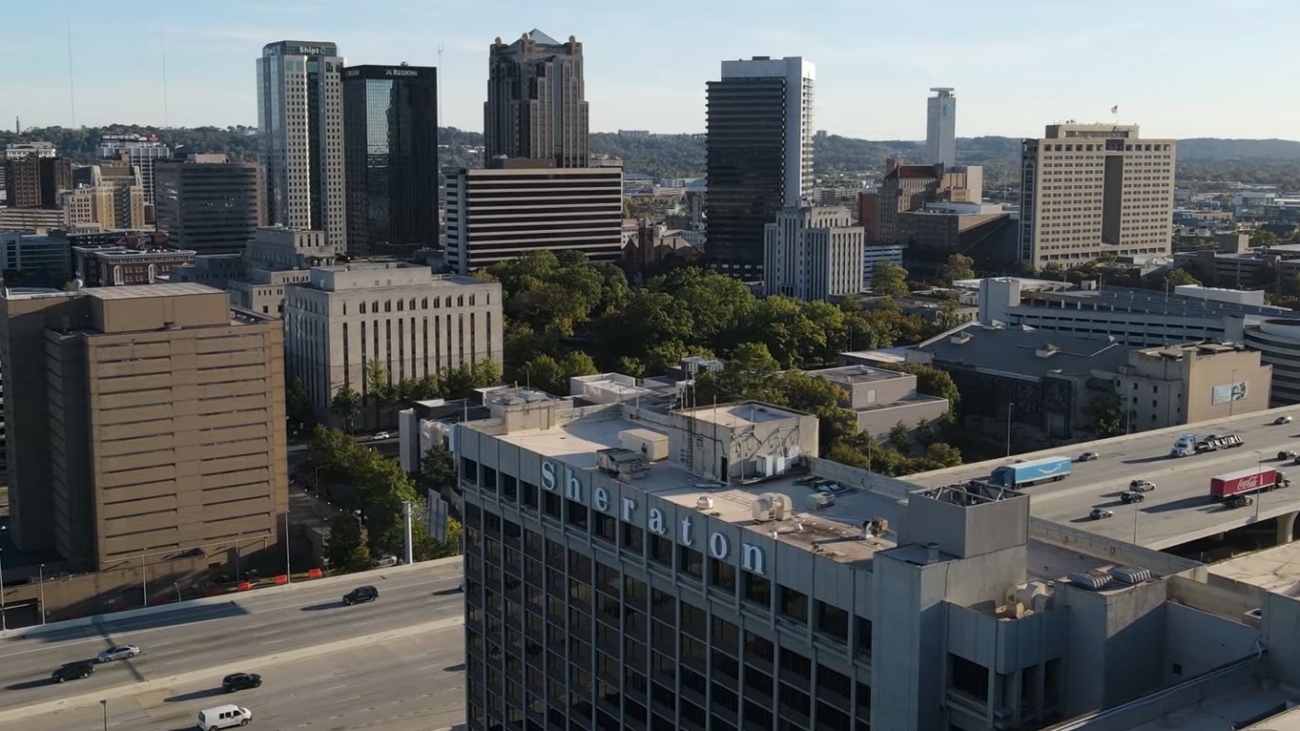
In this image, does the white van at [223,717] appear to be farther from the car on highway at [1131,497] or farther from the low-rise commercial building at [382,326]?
the low-rise commercial building at [382,326]

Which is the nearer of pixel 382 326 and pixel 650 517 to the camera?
pixel 650 517

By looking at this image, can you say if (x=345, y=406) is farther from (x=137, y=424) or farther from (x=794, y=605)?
(x=794, y=605)

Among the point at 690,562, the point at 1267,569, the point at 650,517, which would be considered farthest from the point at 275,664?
the point at 1267,569

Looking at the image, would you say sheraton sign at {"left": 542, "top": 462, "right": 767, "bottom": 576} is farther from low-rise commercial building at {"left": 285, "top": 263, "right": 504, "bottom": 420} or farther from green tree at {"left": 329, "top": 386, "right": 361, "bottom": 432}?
low-rise commercial building at {"left": 285, "top": 263, "right": 504, "bottom": 420}

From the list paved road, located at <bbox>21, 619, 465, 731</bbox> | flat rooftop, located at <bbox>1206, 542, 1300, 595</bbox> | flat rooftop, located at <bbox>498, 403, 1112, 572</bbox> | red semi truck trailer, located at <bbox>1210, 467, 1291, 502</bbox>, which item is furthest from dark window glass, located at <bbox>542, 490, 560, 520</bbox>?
red semi truck trailer, located at <bbox>1210, 467, 1291, 502</bbox>

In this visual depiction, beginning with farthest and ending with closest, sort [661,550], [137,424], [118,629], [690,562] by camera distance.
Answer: [137,424] < [118,629] < [661,550] < [690,562]

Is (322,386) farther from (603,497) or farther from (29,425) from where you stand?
(603,497)
